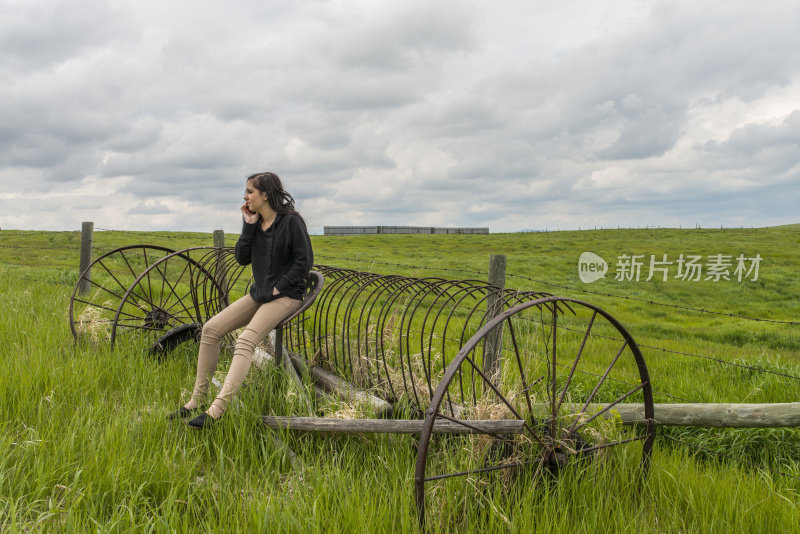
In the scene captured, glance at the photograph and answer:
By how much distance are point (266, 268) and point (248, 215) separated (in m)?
0.53

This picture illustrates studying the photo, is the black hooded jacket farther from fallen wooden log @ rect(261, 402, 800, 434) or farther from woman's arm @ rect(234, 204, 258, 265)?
fallen wooden log @ rect(261, 402, 800, 434)

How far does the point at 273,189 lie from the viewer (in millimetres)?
4781

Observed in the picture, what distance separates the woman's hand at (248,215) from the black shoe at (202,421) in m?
1.76

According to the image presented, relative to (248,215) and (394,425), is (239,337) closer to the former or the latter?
(248,215)

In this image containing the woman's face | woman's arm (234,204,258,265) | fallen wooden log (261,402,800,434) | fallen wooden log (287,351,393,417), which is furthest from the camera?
woman's arm (234,204,258,265)

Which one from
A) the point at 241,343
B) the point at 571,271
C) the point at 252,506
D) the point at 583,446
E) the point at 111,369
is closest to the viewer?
the point at 252,506

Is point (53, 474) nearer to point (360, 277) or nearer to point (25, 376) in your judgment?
point (25, 376)

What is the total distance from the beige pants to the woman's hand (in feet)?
2.25

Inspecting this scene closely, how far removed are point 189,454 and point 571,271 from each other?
18177 millimetres

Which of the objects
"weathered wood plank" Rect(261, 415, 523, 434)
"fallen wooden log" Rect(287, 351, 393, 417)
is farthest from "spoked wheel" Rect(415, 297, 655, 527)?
"fallen wooden log" Rect(287, 351, 393, 417)

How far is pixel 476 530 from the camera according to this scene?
2.99m

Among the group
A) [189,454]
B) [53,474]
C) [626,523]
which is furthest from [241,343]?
[626,523]

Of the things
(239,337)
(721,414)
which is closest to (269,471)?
(239,337)

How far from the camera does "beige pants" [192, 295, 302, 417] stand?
4273mm
